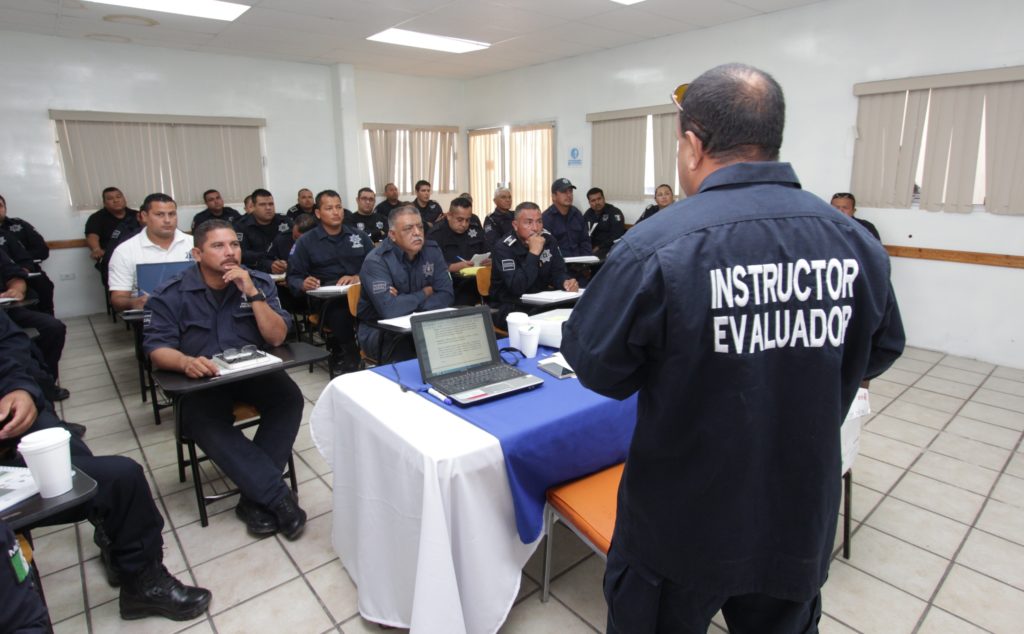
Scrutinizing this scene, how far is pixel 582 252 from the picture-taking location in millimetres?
6227

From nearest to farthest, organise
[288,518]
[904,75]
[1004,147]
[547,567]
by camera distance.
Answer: [547,567] < [288,518] < [1004,147] < [904,75]

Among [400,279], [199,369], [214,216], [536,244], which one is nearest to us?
[199,369]

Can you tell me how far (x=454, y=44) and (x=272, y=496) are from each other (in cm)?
582

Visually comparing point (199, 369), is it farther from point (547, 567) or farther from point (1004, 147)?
point (1004, 147)

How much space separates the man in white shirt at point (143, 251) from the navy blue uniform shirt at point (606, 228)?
442 cm

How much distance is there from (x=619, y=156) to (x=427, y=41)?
8.49 feet

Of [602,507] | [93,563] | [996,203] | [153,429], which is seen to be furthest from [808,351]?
[996,203]

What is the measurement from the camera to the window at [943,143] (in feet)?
13.8

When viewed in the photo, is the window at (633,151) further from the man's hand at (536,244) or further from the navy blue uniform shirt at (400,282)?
the navy blue uniform shirt at (400,282)

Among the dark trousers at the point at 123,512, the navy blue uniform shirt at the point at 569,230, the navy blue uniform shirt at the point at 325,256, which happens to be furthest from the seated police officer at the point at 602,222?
the dark trousers at the point at 123,512

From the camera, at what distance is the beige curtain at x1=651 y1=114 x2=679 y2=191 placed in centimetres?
634

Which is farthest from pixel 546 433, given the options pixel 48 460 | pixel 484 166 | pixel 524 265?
pixel 484 166

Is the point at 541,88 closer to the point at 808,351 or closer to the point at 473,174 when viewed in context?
the point at 473,174

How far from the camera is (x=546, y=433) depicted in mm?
1620
